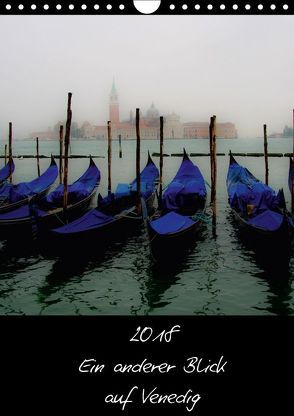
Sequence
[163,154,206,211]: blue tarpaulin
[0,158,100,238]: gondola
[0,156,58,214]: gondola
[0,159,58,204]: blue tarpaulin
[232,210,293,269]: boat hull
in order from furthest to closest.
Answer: [0,159,58,204]: blue tarpaulin → [0,156,58,214]: gondola → [163,154,206,211]: blue tarpaulin → [0,158,100,238]: gondola → [232,210,293,269]: boat hull

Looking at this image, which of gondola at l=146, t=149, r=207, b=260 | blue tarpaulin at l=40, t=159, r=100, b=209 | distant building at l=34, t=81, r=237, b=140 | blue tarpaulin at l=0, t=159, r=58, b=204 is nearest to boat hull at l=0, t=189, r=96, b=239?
blue tarpaulin at l=40, t=159, r=100, b=209

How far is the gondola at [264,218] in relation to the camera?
27.9 feet

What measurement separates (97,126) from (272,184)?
87.3 metres

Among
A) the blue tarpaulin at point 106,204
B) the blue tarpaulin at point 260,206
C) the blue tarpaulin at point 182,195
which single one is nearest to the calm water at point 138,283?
the blue tarpaulin at point 106,204

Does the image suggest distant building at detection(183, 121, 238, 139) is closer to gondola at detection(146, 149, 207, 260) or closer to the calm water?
gondola at detection(146, 149, 207, 260)

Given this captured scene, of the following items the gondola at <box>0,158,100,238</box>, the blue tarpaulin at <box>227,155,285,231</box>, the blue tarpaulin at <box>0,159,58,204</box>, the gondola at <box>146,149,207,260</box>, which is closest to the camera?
the gondola at <box>146,149,207,260</box>

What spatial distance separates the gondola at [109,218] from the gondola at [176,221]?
0.94 meters

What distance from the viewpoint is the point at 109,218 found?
408 inches

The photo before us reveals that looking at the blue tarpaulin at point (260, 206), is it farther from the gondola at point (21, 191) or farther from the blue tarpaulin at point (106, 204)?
the gondola at point (21, 191)

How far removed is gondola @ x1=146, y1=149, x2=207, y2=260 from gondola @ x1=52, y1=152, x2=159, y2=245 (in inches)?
37.1

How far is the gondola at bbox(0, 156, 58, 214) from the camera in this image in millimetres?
13669
